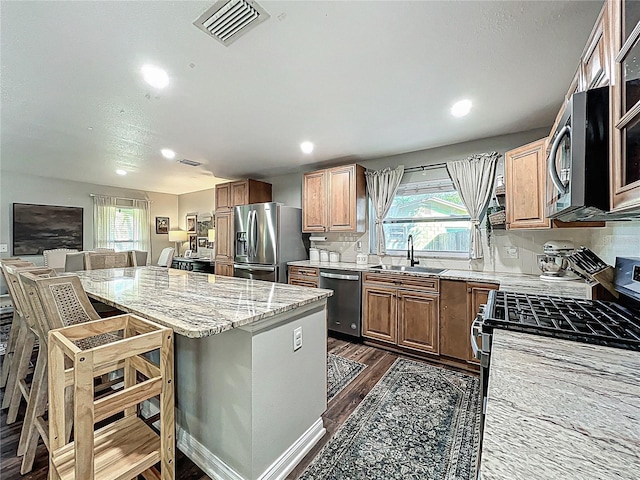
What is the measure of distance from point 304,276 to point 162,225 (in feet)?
17.8

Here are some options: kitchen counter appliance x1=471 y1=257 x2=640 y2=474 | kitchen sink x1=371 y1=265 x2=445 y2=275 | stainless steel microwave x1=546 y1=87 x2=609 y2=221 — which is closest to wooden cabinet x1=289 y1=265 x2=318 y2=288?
kitchen sink x1=371 y1=265 x2=445 y2=275

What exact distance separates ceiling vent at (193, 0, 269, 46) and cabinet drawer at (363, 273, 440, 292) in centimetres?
265

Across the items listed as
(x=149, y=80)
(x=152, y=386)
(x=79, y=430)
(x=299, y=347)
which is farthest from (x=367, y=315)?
(x=149, y=80)

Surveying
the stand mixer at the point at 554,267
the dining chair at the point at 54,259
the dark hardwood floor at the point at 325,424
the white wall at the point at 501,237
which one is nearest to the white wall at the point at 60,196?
the dining chair at the point at 54,259

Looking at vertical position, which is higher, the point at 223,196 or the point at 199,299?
the point at 223,196

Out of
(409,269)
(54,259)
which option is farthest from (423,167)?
(54,259)

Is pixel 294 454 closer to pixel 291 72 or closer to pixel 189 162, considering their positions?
pixel 291 72

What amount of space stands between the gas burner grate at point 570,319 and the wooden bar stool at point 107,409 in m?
1.46

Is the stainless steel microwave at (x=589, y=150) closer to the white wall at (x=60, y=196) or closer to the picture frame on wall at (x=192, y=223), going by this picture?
the picture frame on wall at (x=192, y=223)

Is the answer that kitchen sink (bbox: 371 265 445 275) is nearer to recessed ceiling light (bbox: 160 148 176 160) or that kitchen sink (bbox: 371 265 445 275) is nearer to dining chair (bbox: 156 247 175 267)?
recessed ceiling light (bbox: 160 148 176 160)

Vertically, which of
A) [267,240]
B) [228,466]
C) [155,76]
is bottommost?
[228,466]

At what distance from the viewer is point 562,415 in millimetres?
596

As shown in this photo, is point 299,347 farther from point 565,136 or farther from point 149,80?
→ point 149,80

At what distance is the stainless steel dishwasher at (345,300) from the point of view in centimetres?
355
